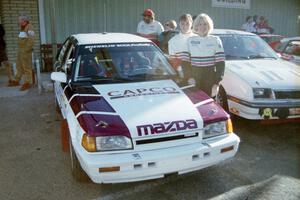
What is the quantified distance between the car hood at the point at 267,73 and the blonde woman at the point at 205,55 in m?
0.49

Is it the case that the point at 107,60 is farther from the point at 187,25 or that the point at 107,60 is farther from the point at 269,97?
the point at 269,97

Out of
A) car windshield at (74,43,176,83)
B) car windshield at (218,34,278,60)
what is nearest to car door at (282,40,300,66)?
car windshield at (218,34,278,60)

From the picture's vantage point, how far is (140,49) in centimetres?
460

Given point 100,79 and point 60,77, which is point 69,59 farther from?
point 100,79

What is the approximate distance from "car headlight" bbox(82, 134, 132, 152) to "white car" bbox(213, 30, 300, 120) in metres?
2.39

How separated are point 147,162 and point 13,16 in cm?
805

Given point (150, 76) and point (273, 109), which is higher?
point (150, 76)

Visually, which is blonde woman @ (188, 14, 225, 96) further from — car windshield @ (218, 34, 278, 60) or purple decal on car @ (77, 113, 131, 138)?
purple decal on car @ (77, 113, 131, 138)

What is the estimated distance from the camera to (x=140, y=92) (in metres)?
3.86

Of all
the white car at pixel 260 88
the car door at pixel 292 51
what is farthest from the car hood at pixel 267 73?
the car door at pixel 292 51

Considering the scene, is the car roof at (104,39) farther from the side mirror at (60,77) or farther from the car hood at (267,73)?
the car hood at (267,73)

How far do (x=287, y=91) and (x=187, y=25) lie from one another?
172cm

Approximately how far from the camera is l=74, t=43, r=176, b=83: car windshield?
4230mm

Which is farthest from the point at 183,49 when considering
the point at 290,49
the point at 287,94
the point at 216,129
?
the point at 290,49
